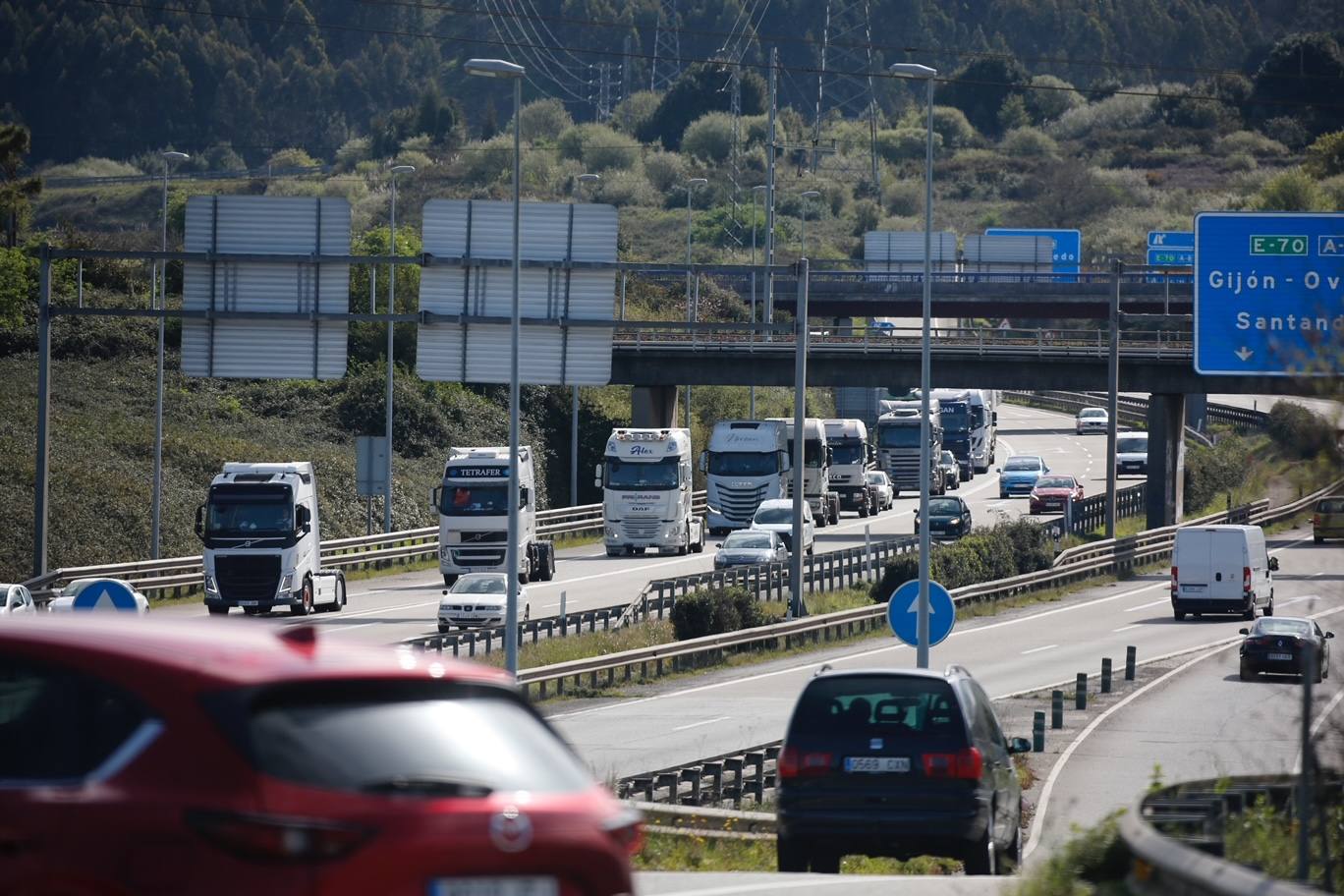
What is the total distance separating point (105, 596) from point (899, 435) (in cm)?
5611

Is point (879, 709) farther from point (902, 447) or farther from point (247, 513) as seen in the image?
point (902, 447)

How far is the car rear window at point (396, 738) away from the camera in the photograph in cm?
545

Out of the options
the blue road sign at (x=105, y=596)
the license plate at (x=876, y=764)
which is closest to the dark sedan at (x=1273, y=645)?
the blue road sign at (x=105, y=596)

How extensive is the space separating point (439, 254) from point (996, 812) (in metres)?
26.4

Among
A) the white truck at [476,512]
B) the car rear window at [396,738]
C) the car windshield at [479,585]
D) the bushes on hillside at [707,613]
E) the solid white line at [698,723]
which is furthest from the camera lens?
the white truck at [476,512]

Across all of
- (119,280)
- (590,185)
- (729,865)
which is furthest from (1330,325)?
(590,185)

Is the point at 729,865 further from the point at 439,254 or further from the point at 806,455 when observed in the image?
the point at 806,455

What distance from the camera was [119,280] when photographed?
250ft

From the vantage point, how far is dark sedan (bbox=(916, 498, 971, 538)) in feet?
194

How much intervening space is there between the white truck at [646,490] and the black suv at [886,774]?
38076 millimetres

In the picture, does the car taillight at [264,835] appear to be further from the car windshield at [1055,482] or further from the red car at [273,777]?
the car windshield at [1055,482]

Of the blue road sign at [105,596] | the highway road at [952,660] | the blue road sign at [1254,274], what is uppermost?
the blue road sign at [1254,274]

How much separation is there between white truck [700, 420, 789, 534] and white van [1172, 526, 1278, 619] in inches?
604

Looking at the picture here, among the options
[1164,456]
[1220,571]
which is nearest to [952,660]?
[1220,571]
